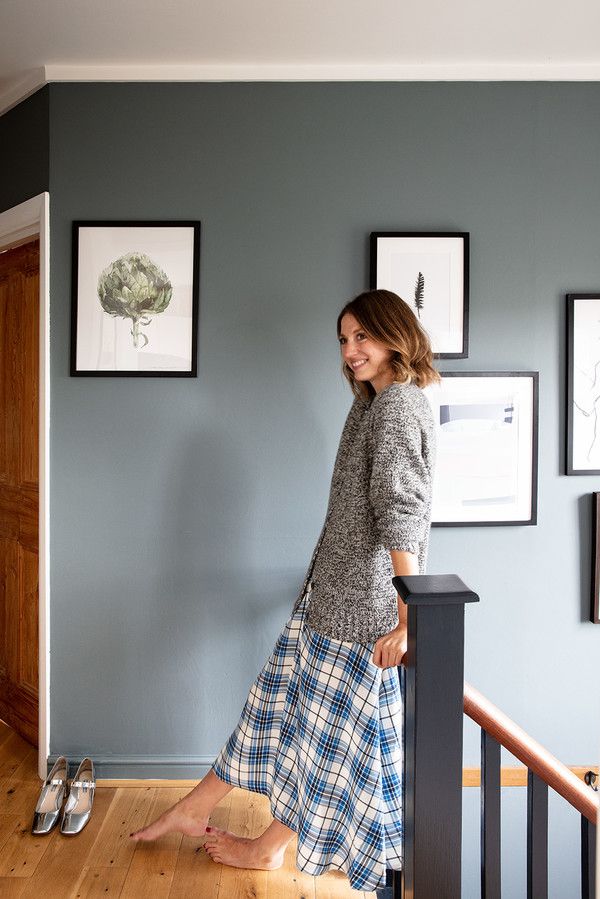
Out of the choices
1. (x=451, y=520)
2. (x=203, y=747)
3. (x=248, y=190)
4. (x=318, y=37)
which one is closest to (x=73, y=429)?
(x=248, y=190)

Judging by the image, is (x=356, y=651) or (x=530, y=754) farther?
(x=356, y=651)

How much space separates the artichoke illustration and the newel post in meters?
1.50

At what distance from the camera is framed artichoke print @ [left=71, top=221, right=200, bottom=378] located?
88.7 inches

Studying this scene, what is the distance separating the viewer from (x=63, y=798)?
214 centimetres

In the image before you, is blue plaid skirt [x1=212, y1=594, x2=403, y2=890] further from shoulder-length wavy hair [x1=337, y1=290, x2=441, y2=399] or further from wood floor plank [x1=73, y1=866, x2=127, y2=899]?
shoulder-length wavy hair [x1=337, y1=290, x2=441, y2=399]

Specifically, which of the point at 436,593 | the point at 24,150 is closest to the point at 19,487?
the point at 24,150

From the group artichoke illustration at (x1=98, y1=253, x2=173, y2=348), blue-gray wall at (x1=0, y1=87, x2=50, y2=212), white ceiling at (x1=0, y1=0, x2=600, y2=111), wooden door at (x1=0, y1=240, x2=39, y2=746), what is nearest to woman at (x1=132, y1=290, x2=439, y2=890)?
artichoke illustration at (x1=98, y1=253, x2=173, y2=348)

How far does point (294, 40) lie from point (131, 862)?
2471mm

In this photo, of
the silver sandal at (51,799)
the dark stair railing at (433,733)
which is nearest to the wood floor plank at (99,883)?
the silver sandal at (51,799)

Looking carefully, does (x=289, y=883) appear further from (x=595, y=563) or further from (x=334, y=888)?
(x=595, y=563)

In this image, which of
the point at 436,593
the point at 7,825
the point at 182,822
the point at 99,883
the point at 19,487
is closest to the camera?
the point at 436,593

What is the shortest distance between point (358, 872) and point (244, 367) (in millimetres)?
1477

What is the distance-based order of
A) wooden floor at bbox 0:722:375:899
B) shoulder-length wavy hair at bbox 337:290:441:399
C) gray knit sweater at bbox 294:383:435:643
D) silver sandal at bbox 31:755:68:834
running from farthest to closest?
silver sandal at bbox 31:755:68:834 → wooden floor at bbox 0:722:375:899 → shoulder-length wavy hair at bbox 337:290:441:399 → gray knit sweater at bbox 294:383:435:643

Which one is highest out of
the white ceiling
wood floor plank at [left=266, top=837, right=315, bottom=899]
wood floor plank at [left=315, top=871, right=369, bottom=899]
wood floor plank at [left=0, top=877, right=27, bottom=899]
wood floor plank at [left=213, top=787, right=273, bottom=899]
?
the white ceiling
